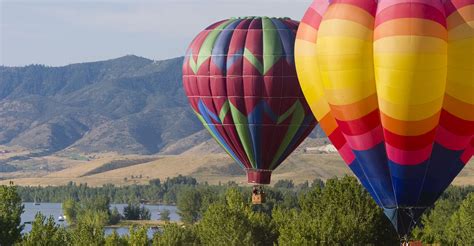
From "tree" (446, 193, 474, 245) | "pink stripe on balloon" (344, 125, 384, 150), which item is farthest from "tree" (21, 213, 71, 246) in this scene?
"tree" (446, 193, 474, 245)

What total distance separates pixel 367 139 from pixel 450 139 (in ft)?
14.0

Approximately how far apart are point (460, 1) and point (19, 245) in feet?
116

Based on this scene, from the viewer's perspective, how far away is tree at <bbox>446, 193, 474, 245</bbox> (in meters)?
125

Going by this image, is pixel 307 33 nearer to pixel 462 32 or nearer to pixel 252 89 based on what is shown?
pixel 462 32

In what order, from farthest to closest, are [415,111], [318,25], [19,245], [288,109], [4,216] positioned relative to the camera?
[4,216] → [288,109] → [19,245] → [318,25] → [415,111]

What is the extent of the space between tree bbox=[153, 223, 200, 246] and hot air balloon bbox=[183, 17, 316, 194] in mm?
18364

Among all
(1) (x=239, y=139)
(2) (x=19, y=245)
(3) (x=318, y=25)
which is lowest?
(2) (x=19, y=245)

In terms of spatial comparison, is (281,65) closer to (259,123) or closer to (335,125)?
(259,123)

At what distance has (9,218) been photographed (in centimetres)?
9912

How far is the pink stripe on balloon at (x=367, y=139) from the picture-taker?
67.4 meters

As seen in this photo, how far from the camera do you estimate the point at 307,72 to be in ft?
235

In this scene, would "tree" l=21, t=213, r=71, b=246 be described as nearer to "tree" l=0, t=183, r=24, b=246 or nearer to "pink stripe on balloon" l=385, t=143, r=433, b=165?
"tree" l=0, t=183, r=24, b=246

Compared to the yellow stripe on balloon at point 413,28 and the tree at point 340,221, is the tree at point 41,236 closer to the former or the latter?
the tree at point 340,221

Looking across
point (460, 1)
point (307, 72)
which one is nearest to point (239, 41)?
point (307, 72)
